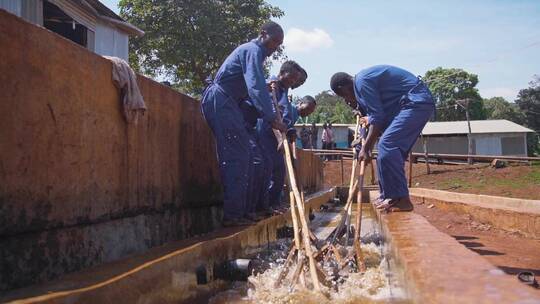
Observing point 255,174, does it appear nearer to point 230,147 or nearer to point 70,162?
point 230,147

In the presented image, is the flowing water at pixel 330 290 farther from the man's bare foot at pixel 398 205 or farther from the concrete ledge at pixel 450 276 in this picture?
the man's bare foot at pixel 398 205

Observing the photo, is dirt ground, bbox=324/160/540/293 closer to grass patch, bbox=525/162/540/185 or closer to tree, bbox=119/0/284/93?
grass patch, bbox=525/162/540/185

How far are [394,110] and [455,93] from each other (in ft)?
141

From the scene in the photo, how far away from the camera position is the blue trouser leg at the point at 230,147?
4262 mm

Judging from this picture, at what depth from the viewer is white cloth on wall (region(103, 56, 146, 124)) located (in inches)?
131

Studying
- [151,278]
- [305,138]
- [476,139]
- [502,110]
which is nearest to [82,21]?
[151,278]

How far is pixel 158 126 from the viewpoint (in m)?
4.07

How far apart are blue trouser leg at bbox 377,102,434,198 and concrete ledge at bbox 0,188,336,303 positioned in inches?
60.3

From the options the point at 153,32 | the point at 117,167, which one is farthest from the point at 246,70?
the point at 153,32

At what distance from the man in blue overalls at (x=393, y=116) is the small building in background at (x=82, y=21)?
651cm

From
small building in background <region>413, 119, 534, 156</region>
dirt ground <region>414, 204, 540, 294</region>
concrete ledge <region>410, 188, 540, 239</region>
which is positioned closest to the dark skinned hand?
dirt ground <region>414, 204, 540, 294</region>

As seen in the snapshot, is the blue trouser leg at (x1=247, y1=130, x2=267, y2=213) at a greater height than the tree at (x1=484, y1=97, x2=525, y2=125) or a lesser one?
lesser

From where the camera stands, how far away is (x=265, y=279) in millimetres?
3242

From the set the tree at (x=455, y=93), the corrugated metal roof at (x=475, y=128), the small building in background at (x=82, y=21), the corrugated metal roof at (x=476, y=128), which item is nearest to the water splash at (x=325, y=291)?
the small building in background at (x=82, y=21)
